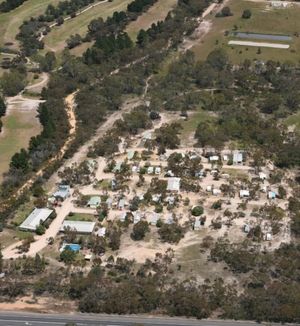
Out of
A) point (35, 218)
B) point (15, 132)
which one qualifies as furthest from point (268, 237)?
point (15, 132)

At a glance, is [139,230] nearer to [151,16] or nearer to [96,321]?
[96,321]

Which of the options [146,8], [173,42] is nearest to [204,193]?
[173,42]

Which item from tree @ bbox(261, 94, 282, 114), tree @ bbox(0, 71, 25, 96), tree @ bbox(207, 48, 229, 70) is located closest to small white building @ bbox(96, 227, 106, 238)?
tree @ bbox(261, 94, 282, 114)

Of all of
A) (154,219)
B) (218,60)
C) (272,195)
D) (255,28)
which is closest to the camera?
(154,219)

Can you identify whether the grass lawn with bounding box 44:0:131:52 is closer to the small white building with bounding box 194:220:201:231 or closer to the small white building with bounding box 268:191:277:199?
the small white building with bounding box 268:191:277:199

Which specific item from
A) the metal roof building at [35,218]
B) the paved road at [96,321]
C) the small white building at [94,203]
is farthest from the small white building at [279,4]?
the paved road at [96,321]

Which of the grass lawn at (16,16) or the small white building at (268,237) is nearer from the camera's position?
the small white building at (268,237)

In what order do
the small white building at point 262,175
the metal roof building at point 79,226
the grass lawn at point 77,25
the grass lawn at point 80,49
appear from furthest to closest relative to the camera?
the grass lawn at point 77,25
the grass lawn at point 80,49
the small white building at point 262,175
the metal roof building at point 79,226

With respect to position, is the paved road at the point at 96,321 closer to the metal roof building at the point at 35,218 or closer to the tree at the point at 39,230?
the tree at the point at 39,230
